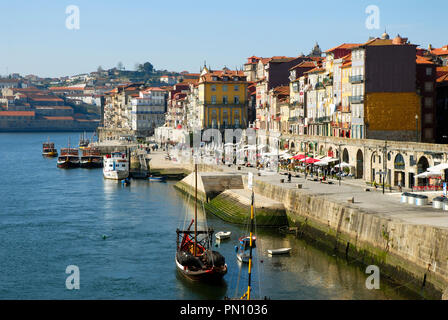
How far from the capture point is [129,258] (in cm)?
5359

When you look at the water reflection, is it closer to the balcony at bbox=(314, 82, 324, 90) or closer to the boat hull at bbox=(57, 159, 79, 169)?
the balcony at bbox=(314, 82, 324, 90)

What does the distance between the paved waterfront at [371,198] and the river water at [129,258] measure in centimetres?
476

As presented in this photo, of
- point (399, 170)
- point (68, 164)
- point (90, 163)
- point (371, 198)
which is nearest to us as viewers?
point (371, 198)

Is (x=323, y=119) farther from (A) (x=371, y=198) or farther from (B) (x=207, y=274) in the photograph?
(B) (x=207, y=274)

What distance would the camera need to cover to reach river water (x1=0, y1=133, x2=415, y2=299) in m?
44.7

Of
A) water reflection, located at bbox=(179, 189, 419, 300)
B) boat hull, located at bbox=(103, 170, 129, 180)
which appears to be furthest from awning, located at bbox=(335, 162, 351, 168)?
boat hull, located at bbox=(103, 170, 129, 180)

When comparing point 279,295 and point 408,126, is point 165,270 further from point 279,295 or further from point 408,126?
point 408,126

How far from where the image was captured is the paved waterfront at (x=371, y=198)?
48094 millimetres

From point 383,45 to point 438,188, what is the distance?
25.7 metres

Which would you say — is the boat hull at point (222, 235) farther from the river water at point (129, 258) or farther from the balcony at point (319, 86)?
the balcony at point (319, 86)

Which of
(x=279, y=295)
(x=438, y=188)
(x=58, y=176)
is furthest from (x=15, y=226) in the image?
(x=58, y=176)

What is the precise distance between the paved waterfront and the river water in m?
4.76

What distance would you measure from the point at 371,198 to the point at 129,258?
68.6 feet

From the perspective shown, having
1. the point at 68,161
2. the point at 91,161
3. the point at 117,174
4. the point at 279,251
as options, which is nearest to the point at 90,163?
the point at 91,161
